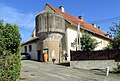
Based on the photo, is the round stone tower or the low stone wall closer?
the low stone wall


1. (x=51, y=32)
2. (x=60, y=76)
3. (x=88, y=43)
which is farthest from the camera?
(x=88, y=43)

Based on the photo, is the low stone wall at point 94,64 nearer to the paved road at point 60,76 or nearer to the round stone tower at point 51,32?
the paved road at point 60,76

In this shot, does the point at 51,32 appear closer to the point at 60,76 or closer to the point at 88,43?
the point at 88,43

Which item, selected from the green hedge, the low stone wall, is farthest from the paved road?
the green hedge

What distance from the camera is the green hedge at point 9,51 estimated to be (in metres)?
13.5

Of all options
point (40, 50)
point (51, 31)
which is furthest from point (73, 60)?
point (40, 50)

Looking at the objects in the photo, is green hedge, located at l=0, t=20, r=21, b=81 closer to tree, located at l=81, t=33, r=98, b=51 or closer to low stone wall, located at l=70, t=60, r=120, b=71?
low stone wall, located at l=70, t=60, r=120, b=71

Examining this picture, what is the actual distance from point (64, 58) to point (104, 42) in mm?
18443

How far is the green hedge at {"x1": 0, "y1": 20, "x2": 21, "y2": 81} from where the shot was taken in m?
13.5

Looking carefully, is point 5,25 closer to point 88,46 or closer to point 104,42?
point 88,46

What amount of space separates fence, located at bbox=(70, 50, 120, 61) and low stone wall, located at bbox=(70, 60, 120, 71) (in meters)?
1.09

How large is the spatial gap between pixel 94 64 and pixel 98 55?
1.65 m

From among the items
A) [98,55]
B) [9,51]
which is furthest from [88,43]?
[9,51]

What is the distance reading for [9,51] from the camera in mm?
14195
